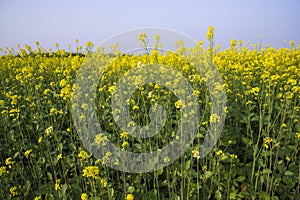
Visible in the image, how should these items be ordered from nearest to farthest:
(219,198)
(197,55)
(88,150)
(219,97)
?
(219,198) < (88,150) < (219,97) < (197,55)

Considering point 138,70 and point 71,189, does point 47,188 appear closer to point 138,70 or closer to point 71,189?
point 71,189

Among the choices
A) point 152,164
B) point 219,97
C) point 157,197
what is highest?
point 219,97

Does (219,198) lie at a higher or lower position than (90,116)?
lower

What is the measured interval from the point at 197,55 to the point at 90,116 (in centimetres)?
267

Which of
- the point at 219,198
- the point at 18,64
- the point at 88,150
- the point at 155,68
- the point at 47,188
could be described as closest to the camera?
the point at 219,198

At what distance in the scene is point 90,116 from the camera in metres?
3.12

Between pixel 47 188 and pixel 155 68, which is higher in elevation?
pixel 155 68

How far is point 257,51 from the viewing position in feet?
25.8

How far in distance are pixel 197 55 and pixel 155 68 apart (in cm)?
95

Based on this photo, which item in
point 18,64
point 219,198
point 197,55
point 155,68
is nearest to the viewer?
point 219,198

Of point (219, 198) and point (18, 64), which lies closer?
point (219, 198)

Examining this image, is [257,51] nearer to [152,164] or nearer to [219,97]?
[219,97]

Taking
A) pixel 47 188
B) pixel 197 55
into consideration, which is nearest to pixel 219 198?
pixel 47 188

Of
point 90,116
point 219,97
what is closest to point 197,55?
point 219,97
